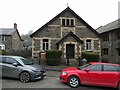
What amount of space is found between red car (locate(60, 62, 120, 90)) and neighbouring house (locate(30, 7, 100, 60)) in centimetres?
1316

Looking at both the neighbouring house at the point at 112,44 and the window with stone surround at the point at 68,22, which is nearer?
the window with stone surround at the point at 68,22

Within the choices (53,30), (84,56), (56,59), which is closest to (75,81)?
(56,59)

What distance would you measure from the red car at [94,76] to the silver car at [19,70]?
6.11ft

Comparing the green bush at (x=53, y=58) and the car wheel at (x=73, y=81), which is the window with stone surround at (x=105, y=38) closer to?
the green bush at (x=53, y=58)

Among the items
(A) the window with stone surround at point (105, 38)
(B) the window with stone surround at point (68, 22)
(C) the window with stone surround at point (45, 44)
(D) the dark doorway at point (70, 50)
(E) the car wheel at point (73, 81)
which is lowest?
(E) the car wheel at point (73, 81)

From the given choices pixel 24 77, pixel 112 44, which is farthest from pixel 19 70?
pixel 112 44

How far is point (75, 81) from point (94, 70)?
1285 millimetres

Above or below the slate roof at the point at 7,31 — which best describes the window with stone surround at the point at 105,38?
below

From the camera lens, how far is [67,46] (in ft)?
78.8

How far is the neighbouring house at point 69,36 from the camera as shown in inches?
936

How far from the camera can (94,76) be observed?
9.93 m

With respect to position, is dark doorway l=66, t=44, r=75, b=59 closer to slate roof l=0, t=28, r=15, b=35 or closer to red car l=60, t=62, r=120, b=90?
red car l=60, t=62, r=120, b=90

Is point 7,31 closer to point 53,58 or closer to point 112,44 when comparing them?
point 112,44

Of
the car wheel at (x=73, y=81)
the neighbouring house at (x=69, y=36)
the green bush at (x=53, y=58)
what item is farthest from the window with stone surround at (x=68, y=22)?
the car wheel at (x=73, y=81)
